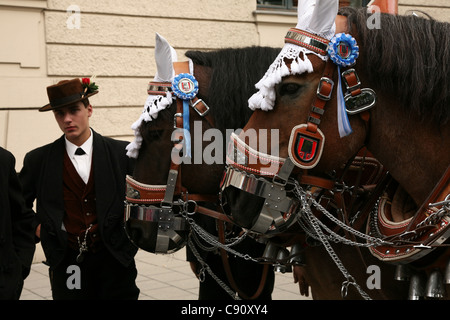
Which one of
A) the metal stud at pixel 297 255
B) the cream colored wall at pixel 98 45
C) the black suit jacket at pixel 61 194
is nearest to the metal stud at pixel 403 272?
the metal stud at pixel 297 255

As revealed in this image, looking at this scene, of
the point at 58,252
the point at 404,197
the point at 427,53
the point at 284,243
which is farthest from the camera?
the point at 58,252

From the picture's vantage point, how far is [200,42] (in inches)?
298

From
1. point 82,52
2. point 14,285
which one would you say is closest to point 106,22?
point 82,52

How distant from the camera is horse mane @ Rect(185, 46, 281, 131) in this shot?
3010 millimetres

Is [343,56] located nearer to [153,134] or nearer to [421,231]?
[421,231]

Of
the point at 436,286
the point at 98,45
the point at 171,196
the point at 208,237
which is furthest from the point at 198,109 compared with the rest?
the point at 98,45

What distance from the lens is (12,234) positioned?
2949 mm

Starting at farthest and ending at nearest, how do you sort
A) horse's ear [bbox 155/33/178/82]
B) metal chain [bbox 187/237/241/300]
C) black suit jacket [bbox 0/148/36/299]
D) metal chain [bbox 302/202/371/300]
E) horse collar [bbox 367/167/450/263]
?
metal chain [bbox 187/237/241/300] → horse's ear [bbox 155/33/178/82] → black suit jacket [bbox 0/148/36/299] → metal chain [bbox 302/202/371/300] → horse collar [bbox 367/167/450/263]

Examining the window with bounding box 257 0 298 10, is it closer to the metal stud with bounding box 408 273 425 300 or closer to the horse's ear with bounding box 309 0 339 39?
the horse's ear with bounding box 309 0 339 39

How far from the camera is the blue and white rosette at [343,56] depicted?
2.18 metres

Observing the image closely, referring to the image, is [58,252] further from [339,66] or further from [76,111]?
[339,66]

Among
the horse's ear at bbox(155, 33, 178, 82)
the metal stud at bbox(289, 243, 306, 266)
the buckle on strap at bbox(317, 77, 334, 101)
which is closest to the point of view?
the buckle on strap at bbox(317, 77, 334, 101)

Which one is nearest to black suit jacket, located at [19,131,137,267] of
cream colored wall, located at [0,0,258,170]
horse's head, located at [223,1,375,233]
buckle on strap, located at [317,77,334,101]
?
horse's head, located at [223,1,375,233]
